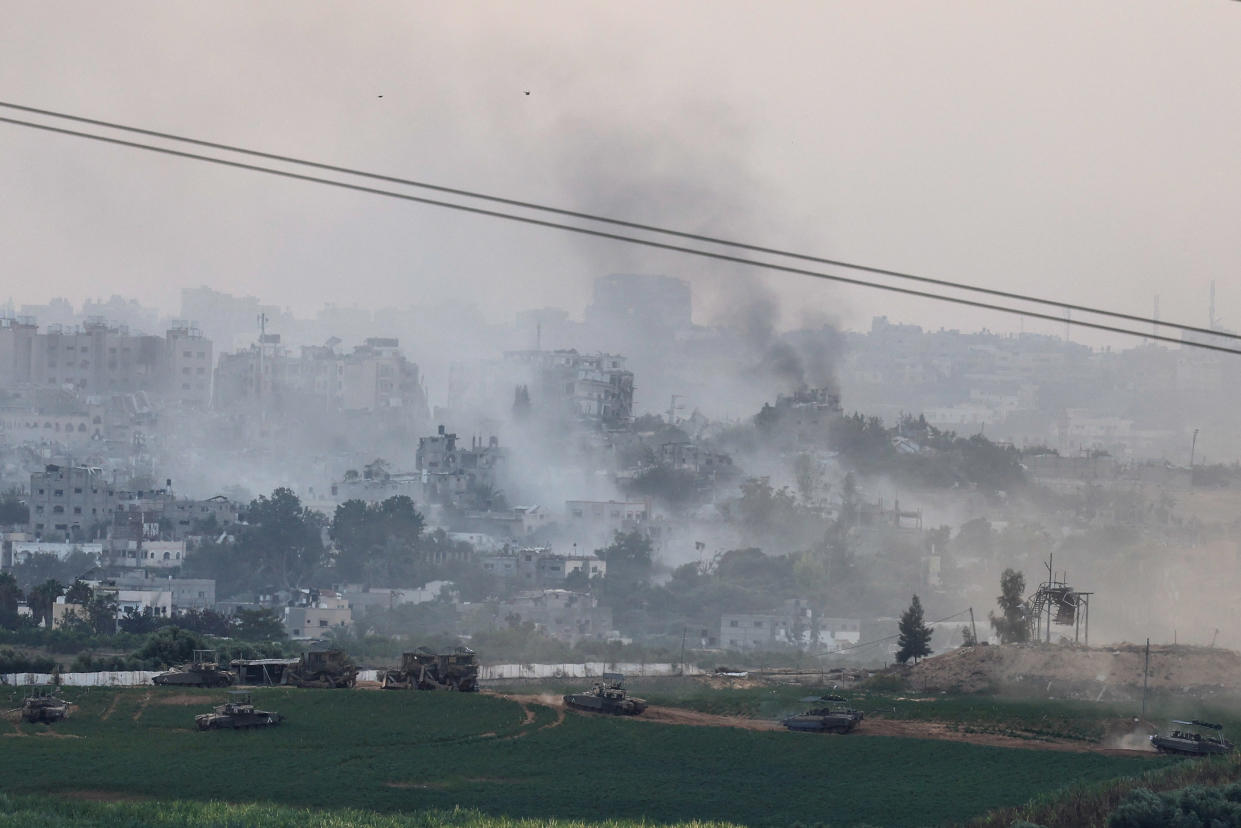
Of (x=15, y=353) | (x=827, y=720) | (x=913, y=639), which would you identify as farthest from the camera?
(x=15, y=353)

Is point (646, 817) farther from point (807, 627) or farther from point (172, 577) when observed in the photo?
point (172, 577)


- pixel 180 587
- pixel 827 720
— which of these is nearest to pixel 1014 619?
pixel 827 720

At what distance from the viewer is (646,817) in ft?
102

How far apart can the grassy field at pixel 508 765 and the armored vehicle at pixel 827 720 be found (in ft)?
3.93

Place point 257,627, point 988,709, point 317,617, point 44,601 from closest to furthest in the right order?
point 988,709 < point 257,627 < point 44,601 < point 317,617

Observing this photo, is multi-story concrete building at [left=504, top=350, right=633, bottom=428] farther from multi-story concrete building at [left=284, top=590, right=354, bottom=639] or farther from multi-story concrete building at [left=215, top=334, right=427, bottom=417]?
multi-story concrete building at [left=284, top=590, right=354, bottom=639]

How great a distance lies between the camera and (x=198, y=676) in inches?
1876

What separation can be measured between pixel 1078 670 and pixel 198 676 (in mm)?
28766

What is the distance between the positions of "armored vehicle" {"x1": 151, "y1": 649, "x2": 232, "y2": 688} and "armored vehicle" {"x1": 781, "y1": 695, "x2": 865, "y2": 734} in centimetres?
1727

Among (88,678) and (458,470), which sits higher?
(458,470)

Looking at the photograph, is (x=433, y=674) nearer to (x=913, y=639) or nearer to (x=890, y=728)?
(x=890, y=728)

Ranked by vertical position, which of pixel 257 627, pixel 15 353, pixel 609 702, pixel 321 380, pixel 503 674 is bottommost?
pixel 503 674

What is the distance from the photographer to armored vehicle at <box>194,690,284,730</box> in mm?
40875

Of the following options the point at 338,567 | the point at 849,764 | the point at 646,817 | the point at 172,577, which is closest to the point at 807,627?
the point at 338,567
